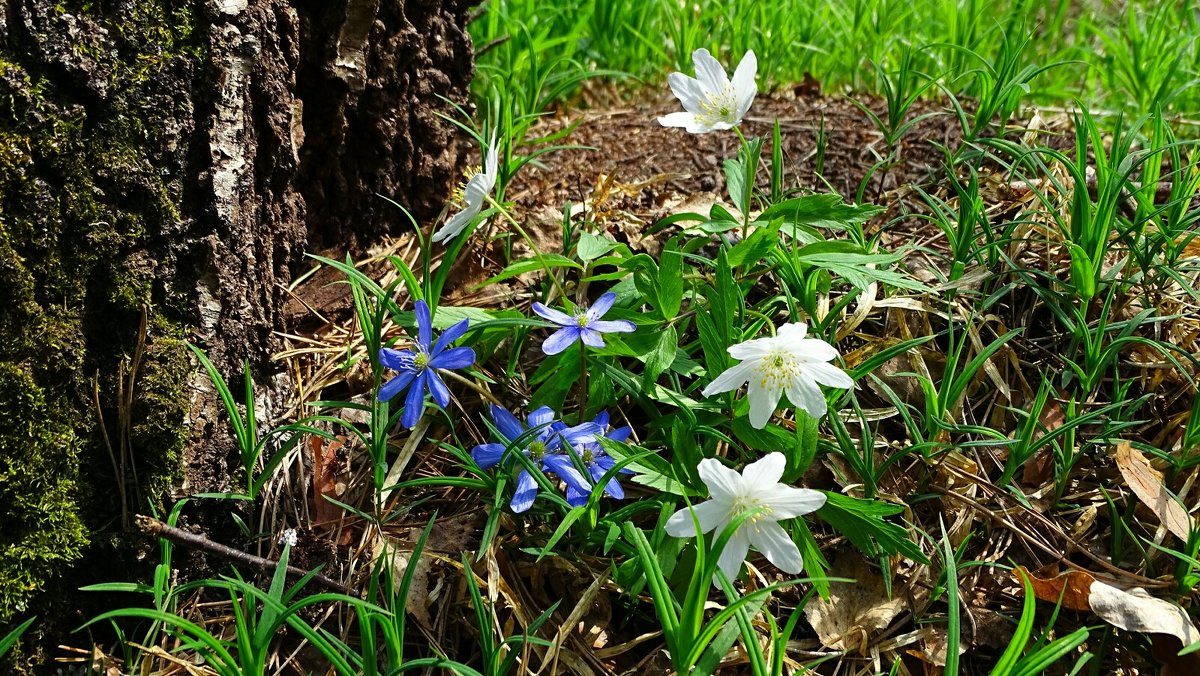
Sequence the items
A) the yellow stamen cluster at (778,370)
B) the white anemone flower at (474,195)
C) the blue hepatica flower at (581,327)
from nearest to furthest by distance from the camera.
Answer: the yellow stamen cluster at (778,370)
the blue hepatica flower at (581,327)
the white anemone flower at (474,195)

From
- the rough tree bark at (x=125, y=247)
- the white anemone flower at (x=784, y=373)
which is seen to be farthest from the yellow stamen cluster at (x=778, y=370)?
the rough tree bark at (x=125, y=247)

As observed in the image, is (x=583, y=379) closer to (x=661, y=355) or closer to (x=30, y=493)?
(x=661, y=355)

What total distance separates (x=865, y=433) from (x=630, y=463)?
1.44ft

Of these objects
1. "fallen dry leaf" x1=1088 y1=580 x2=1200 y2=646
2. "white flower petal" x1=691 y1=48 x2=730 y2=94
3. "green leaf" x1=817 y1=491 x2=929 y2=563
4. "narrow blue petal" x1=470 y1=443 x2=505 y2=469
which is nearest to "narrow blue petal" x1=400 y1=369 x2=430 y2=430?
"narrow blue petal" x1=470 y1=443 x2=505 y2=469

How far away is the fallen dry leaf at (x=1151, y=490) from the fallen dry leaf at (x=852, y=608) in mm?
495

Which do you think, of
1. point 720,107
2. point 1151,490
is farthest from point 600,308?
point 1151,490

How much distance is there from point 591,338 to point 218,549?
77 centimetres

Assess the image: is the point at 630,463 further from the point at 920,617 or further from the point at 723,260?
the point at 920,617

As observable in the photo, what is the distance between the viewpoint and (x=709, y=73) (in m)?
1.84

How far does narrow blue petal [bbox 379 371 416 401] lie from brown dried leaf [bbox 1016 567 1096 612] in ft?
3.69

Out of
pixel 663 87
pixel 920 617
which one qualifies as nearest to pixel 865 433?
pixel 920 617

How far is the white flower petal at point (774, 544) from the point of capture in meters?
1.37

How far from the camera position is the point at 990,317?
188 centimetres

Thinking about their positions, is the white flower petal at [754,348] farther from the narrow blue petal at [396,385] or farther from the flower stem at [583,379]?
the narrow blue petal at [396,385]
